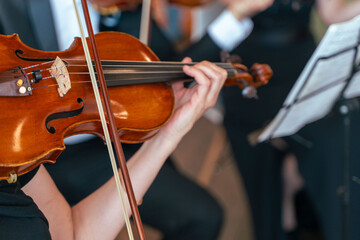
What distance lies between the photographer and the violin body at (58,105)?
1.70ft

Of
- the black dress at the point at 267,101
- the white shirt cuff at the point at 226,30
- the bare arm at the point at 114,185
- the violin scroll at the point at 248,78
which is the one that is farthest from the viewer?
the black dress at the point at 267,101

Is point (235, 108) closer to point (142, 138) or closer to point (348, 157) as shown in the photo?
point (348, 157)

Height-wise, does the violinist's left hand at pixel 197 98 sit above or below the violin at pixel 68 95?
below

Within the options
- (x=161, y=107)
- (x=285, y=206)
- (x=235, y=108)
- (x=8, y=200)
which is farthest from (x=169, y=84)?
(x=285, y=206)

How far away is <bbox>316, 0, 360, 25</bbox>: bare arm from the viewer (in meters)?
0.87

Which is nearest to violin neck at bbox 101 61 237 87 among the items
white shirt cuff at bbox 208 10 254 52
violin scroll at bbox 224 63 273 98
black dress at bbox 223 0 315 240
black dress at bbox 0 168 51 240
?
violin scroll at bbox 224 63 273 98

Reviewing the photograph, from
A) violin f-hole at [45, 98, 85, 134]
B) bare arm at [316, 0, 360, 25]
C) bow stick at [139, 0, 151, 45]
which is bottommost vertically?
bare arm at [316, 0, 360, 25]

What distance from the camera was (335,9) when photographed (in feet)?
3.31

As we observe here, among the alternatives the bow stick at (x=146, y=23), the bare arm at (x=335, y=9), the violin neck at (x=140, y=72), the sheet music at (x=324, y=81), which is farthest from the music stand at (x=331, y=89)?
the bow stick at (x=146, y=23)

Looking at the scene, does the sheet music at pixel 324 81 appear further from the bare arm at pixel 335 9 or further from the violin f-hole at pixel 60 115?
the violin f-hole at pixel 60 115

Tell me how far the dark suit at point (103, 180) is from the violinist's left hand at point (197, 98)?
0.28 metres

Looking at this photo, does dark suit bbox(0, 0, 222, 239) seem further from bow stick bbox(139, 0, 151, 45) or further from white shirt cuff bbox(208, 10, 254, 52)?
bow stick bbox(139, 0, 151, 45)

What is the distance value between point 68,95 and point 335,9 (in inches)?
31.5

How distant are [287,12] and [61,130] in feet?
3.08
